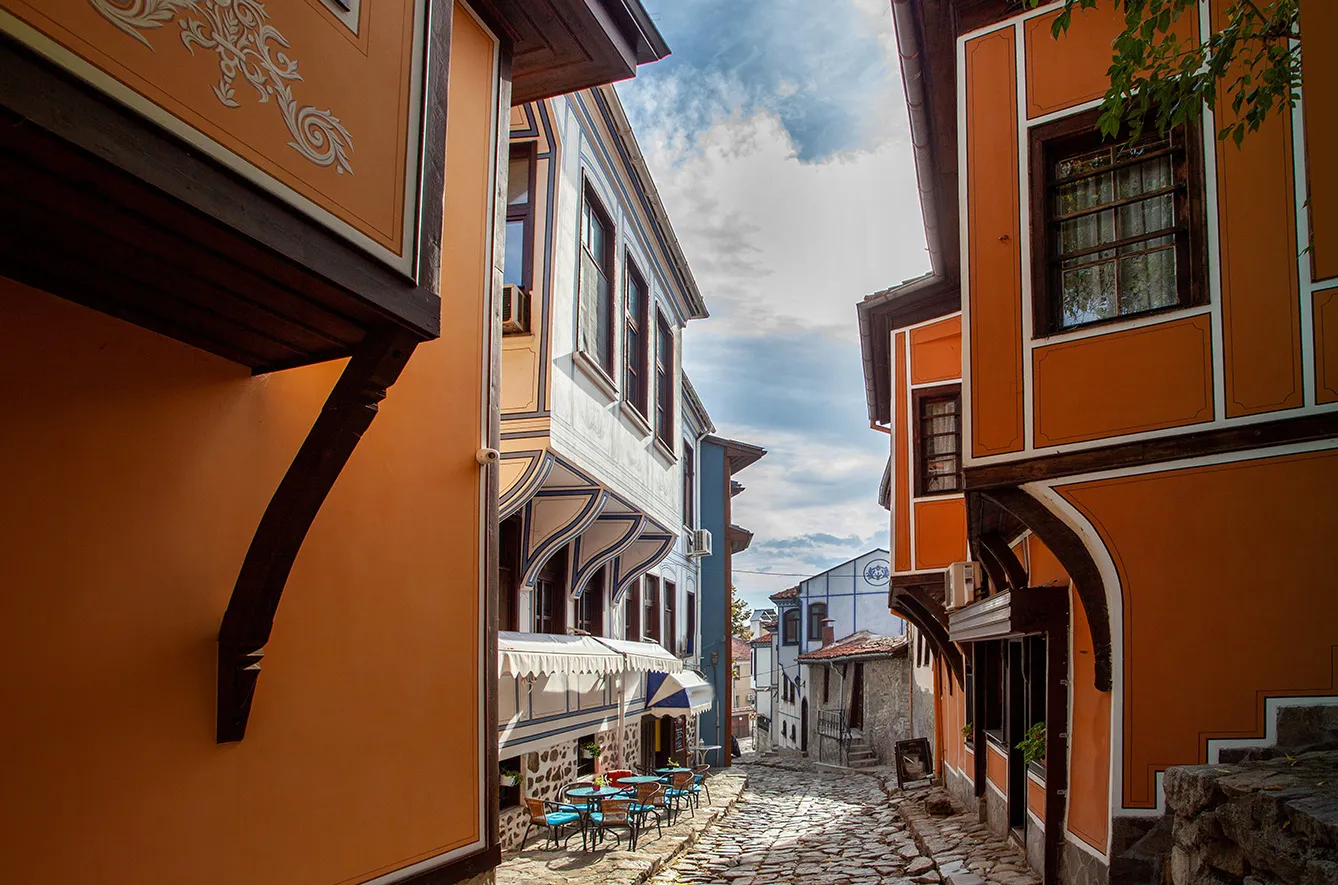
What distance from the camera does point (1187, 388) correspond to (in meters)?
5.81

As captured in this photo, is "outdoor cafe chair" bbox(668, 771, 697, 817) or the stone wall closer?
the stone wall

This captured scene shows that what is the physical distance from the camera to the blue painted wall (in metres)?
24.3

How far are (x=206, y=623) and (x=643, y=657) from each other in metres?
9.61

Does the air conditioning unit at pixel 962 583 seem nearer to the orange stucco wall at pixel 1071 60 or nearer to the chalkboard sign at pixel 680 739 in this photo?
the orange stucco wall at pixel 1071 60

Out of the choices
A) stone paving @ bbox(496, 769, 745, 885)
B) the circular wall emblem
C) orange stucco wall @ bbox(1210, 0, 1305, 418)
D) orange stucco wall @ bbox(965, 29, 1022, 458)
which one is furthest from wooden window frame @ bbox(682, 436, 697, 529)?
the circular wall emblem

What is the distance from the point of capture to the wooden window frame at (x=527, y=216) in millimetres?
8852

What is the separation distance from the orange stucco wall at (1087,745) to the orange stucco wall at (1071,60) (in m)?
3.48

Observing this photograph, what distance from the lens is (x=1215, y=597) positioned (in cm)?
557

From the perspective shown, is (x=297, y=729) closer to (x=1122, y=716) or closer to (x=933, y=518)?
(x=1122, y=716)

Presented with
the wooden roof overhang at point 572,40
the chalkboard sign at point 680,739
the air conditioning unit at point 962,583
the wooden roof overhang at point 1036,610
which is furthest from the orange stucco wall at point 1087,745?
the chalkboard sign at point 680,739

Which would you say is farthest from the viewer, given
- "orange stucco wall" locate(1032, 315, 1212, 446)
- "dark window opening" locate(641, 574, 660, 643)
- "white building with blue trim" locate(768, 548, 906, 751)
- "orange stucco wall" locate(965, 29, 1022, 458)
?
"white building with blue trim" locate(768, 548, 906, 751)

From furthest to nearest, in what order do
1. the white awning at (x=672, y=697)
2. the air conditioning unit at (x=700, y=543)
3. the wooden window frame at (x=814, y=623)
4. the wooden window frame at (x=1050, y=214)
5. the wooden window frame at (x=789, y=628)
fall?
the wooden window frame at (x=789, y=628) < the wooden window frame at (x=814, y=623) < the air conditioning unit at (x=700, y=543) < the white awning at (x=672, y=697) < the wooden window frame at (x=1050, y=214)

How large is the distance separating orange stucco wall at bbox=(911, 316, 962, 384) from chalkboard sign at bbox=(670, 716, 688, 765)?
27.4 feet

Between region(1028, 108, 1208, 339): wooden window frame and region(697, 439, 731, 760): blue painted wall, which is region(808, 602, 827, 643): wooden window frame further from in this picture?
region(1028, 108, 1208, 339): wooden window frame
